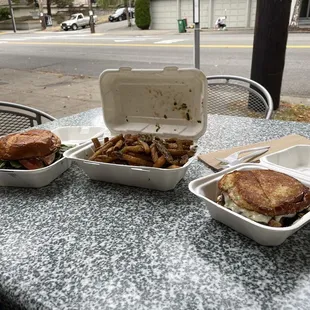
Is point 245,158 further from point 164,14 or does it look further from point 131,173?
point 164,14

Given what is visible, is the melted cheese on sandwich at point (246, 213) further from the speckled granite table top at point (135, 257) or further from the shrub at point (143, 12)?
the shrub at point (143, 12)

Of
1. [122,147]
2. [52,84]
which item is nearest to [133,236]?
[122,147]

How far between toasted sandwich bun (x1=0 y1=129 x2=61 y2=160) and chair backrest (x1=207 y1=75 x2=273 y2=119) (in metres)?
1.44

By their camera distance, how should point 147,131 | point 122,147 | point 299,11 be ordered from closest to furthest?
1. point 122,147
2. point 147,131
3. point 299,11

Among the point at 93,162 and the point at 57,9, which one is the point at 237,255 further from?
the point at 57,9

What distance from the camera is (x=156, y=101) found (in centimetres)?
130

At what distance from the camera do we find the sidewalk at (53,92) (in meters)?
5.14

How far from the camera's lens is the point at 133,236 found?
83cm

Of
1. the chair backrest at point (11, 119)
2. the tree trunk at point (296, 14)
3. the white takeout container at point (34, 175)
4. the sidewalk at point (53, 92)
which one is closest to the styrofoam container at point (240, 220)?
the white takeout container at point (34, 175)

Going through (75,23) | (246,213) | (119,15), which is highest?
(246,213)

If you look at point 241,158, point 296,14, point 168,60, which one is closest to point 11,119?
point 241,158

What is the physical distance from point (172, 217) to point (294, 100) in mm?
4463

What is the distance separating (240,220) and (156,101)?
664 millimetres

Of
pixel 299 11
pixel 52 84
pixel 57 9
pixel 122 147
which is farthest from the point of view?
pixel 57 9
